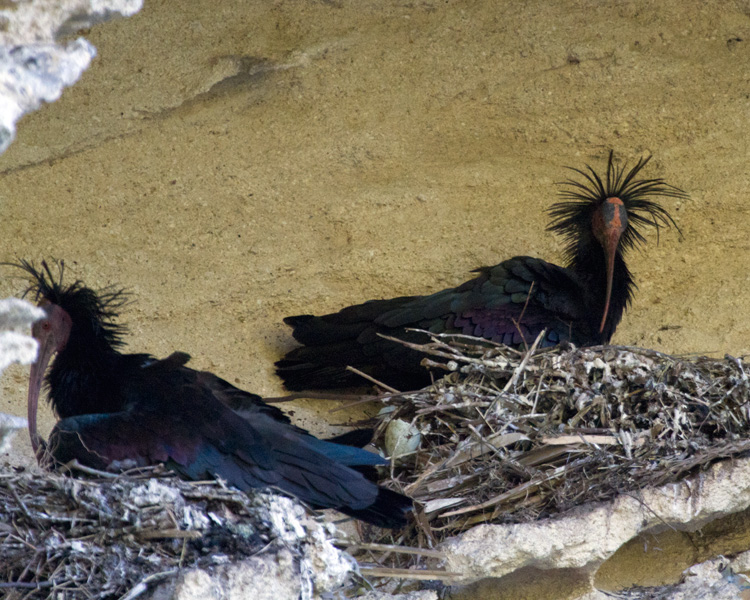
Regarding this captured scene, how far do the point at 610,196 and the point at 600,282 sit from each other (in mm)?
435

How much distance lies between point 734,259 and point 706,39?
3.95ft

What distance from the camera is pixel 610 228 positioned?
14.9 feet

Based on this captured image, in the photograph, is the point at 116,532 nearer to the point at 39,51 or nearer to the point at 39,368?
the point at 39,368

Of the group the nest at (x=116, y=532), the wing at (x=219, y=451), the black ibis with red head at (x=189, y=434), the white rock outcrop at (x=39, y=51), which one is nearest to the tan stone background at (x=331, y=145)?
the black ibis with red head at (x=189, y=434)

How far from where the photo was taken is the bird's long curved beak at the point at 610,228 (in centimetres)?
454

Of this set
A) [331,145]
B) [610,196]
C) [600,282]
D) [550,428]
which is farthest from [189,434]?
[610,196]

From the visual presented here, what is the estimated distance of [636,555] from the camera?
3.78 m

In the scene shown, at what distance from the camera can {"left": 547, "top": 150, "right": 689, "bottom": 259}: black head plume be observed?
15.4ft

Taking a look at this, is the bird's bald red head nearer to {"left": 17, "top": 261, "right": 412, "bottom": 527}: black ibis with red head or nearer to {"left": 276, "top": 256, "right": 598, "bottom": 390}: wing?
{"left": 17, "top": 261, "right": 412, "bottom": 527}: black ibis with red head

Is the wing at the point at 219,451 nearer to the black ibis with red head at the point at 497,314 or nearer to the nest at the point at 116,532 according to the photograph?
the nest at the point at 116,532

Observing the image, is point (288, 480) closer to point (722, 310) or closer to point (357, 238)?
point (357, 238)

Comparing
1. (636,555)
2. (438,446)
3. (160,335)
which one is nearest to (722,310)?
(636,555)

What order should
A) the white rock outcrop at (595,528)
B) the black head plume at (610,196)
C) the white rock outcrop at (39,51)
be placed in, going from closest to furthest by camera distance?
the white rock outcrop at (39,51) → the white rock outcrop at (595,528) → the black head plume at (610,196)

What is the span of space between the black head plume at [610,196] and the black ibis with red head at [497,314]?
1 cm
